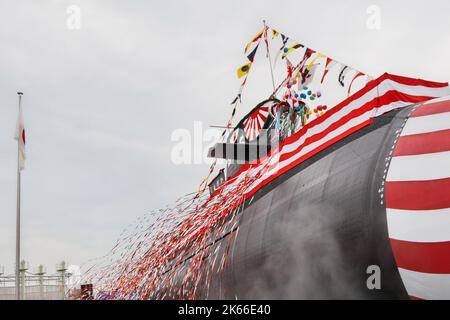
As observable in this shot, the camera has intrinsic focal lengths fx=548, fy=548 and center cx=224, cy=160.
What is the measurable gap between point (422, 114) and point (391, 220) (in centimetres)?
115

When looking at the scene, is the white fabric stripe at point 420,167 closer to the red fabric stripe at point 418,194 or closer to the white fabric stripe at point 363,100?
the red fabric stripe at point 418,194

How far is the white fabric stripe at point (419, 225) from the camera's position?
4434 mm

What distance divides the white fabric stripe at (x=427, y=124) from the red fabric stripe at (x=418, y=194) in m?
0.57

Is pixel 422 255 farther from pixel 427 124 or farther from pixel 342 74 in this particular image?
pixel 342 74

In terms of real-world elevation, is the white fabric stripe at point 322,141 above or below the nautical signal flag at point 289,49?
below

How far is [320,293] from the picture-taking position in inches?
209

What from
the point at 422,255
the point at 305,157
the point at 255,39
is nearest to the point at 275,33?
the point at 255,39

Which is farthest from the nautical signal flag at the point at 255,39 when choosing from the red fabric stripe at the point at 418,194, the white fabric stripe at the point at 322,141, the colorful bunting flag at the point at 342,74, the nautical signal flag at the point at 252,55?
the red fabric stripe at the point at 418,194

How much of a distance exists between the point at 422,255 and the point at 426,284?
0.25m

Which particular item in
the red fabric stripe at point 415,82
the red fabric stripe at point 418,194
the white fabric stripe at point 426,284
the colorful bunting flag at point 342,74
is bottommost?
the white fabric stripe at point 426,284

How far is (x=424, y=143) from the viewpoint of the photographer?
15.9 feet

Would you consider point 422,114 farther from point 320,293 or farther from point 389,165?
point 320,293

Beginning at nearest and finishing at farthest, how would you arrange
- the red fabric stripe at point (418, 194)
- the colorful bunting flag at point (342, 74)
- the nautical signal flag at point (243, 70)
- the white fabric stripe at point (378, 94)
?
the red fabric stripe at point (418, 194) → the white fabric stripe at point (378, 94) → the colorful bunting flag at point (342, 74) → the nautical signal flag at point (243, 70)
